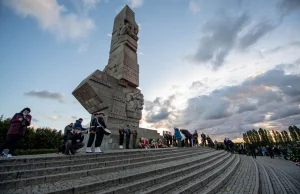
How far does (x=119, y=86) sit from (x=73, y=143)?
811cm

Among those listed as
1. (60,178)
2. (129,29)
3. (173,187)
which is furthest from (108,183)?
(129,29)

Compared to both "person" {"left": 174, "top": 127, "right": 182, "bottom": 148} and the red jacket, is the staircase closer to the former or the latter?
the red jacket

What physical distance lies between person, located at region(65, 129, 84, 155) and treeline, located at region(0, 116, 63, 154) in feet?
33.7

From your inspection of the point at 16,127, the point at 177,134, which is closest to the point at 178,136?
the point at 177,134

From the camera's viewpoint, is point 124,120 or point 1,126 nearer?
point 124,120

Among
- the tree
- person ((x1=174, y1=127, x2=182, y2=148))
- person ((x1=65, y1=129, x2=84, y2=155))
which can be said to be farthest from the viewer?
the tree

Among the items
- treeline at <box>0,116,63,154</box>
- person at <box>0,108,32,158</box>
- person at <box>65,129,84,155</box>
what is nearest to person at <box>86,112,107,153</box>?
person at <box>65,129,84,155</box>

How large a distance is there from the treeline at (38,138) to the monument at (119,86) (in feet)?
24.2

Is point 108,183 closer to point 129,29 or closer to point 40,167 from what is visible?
point 40,167

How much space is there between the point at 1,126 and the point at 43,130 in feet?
11.7

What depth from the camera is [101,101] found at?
11.3 m

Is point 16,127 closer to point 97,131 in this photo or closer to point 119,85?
point 97,131

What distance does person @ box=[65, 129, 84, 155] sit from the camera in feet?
18.5

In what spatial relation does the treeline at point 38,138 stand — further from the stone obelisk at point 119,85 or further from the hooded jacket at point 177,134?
the hooded jacket at point 177,134
